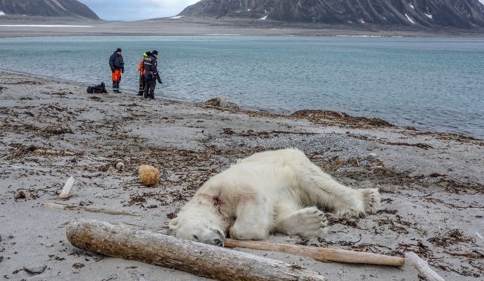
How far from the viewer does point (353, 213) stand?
235 inches

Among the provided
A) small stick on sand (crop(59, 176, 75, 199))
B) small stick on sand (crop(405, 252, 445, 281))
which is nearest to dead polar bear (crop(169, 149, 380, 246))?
small stick on sand (crop(405, 252, 445, 281))

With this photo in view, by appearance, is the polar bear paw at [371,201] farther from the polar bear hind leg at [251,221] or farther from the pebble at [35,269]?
the pebble at [35,269]

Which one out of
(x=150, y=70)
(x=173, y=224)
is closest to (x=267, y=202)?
(x=173, y=224)

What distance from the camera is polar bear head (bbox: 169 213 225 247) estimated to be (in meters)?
4.14

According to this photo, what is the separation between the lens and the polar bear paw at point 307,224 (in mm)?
5125

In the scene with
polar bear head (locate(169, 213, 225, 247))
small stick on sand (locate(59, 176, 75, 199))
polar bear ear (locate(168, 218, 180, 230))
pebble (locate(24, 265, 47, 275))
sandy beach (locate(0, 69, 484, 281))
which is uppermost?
polar bear head (locate(169, 213, 225, 247))

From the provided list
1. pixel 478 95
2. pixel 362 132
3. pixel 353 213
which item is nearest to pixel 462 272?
pixel 353 213

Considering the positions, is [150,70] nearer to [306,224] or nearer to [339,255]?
[306,224]

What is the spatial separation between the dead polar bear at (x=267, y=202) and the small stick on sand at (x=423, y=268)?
101 centimetres

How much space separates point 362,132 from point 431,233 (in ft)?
30.3

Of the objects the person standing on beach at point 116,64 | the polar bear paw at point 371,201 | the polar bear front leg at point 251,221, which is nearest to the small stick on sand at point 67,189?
the polar bear front leg at point 251,221

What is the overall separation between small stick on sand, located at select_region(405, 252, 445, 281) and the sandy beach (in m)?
0.09

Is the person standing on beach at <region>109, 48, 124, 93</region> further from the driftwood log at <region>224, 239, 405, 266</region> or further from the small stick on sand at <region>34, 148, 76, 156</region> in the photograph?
the driftwood log at <region>224, 239, 405, 266</region>

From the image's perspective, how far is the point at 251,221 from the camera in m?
4.80
